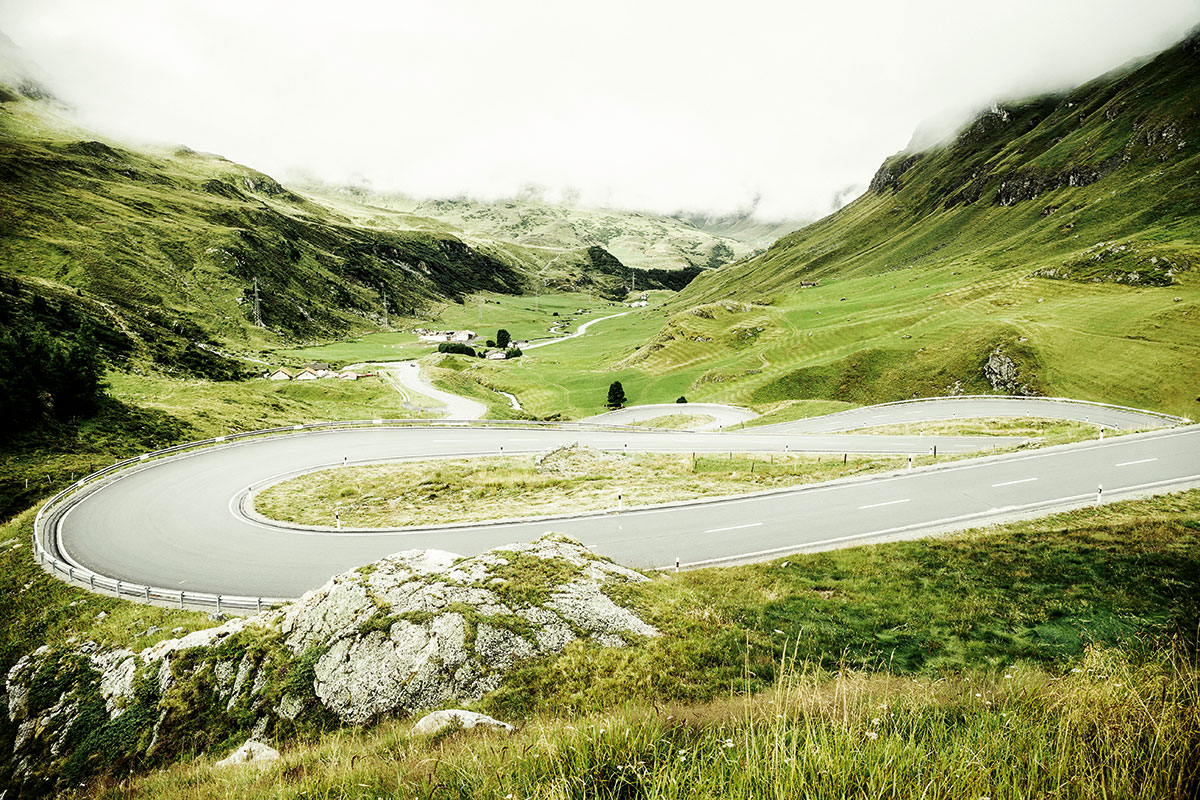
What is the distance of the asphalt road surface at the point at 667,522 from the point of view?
57.6 feet

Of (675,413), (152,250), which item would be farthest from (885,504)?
(152,250)

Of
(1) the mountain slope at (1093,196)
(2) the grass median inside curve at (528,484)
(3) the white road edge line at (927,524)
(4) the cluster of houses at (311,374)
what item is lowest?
(3) the white road edge line at (927,524)

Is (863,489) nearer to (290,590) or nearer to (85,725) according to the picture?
(290,590)

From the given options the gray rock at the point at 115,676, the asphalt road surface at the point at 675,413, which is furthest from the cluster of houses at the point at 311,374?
the gray rock at the point at 115,676

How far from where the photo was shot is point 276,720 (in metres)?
9.35

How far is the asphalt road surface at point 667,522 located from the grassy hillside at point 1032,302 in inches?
1816

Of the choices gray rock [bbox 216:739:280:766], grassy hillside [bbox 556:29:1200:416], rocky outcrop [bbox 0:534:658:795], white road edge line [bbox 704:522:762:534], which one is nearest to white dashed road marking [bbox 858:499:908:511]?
white road edge line [bbox 704:522:762:534]

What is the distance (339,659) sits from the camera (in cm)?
964

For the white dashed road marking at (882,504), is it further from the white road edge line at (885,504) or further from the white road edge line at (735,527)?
the white road edge line at (735,527)

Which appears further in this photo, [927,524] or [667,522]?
[667,522]

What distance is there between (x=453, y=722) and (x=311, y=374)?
92.4 meters

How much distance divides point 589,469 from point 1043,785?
2786 centimetres

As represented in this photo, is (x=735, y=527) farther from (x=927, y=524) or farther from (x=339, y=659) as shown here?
(x=339, y=659)

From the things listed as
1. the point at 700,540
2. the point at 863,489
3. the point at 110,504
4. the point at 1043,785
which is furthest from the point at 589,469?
the point at 1043,785
